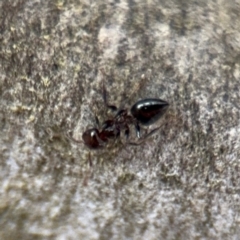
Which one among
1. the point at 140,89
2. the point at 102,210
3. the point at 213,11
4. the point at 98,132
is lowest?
the point at 102,210

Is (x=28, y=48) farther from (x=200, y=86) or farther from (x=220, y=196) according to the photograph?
(x=220, y=196)

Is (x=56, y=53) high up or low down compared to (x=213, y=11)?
down

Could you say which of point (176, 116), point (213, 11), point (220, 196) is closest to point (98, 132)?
point (176, 116)
